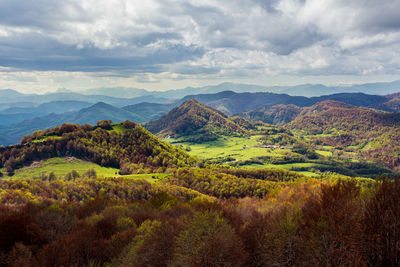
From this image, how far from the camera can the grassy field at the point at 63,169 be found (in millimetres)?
149850

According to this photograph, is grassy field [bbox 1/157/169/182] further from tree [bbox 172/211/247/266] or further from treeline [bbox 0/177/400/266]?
tree [bbox 172/211/247/266]

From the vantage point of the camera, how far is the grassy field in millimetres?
149850

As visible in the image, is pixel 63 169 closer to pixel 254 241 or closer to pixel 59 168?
pixel 59 168

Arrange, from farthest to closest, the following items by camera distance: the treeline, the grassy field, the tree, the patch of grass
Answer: the grassy field → the patch of grass → the tree → the treeline

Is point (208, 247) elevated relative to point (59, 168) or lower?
elevated

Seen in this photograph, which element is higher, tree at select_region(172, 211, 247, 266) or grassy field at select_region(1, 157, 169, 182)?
tree at select_region(172, 211, 247, 266)

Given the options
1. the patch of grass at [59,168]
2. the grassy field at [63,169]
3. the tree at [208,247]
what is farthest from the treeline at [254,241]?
the patch of grass at [59,168]

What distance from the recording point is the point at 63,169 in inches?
6255

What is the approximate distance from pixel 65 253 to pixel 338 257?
2701cm

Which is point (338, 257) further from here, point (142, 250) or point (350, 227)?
point (142, 250)

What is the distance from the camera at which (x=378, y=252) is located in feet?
63.7

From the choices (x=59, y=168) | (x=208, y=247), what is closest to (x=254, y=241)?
(x=208, y=247)

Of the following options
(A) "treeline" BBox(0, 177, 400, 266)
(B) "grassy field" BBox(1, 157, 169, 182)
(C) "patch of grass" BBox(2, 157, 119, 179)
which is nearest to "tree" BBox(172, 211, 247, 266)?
(A) "treeline" BBox(0, 177, 400, 266)

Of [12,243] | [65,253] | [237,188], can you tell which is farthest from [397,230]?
[237,188]
